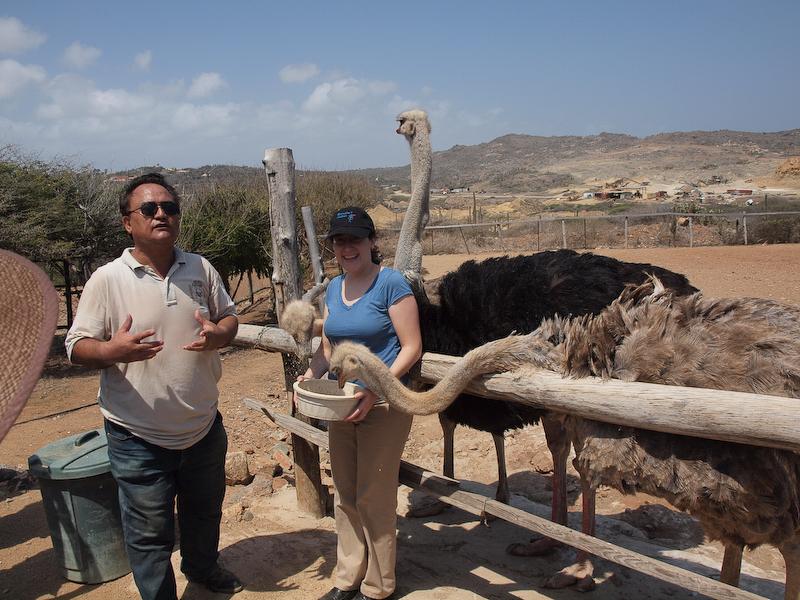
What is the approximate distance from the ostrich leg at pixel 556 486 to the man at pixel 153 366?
181cm

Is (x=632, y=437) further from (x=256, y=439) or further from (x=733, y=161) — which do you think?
(x=733, y=161)

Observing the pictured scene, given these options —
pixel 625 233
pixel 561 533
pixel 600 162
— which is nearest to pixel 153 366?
pixel 561 533

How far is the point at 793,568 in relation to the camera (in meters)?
2.37

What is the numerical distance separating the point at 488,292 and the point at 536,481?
1979mm

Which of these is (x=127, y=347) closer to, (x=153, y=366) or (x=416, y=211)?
(x=153, y=366)

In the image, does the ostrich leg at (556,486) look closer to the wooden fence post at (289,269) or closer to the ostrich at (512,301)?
the ostrich at (512,301)

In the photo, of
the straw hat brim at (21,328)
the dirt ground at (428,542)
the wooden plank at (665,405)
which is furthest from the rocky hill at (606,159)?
the straw hat brim at (21,328)

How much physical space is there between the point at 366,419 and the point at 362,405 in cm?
23

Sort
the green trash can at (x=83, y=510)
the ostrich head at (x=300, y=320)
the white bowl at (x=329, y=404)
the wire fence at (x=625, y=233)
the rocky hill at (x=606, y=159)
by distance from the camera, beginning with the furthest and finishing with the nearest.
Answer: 1. the rocky hill at (x=606, y=159)
2. the wire fence at (x=625, y=233)
3. the green trash can at (x=83, y=510)
4. the ostrich head at (x=300, y=320)
5. the white bowl at (x=329, y=404)

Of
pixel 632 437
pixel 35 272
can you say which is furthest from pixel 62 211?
pixel 632 437

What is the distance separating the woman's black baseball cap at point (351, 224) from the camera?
8.66 ft

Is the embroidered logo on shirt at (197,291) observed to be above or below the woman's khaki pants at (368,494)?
above

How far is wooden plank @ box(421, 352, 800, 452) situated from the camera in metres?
1.96

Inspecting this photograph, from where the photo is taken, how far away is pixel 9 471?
4844 millimetres
